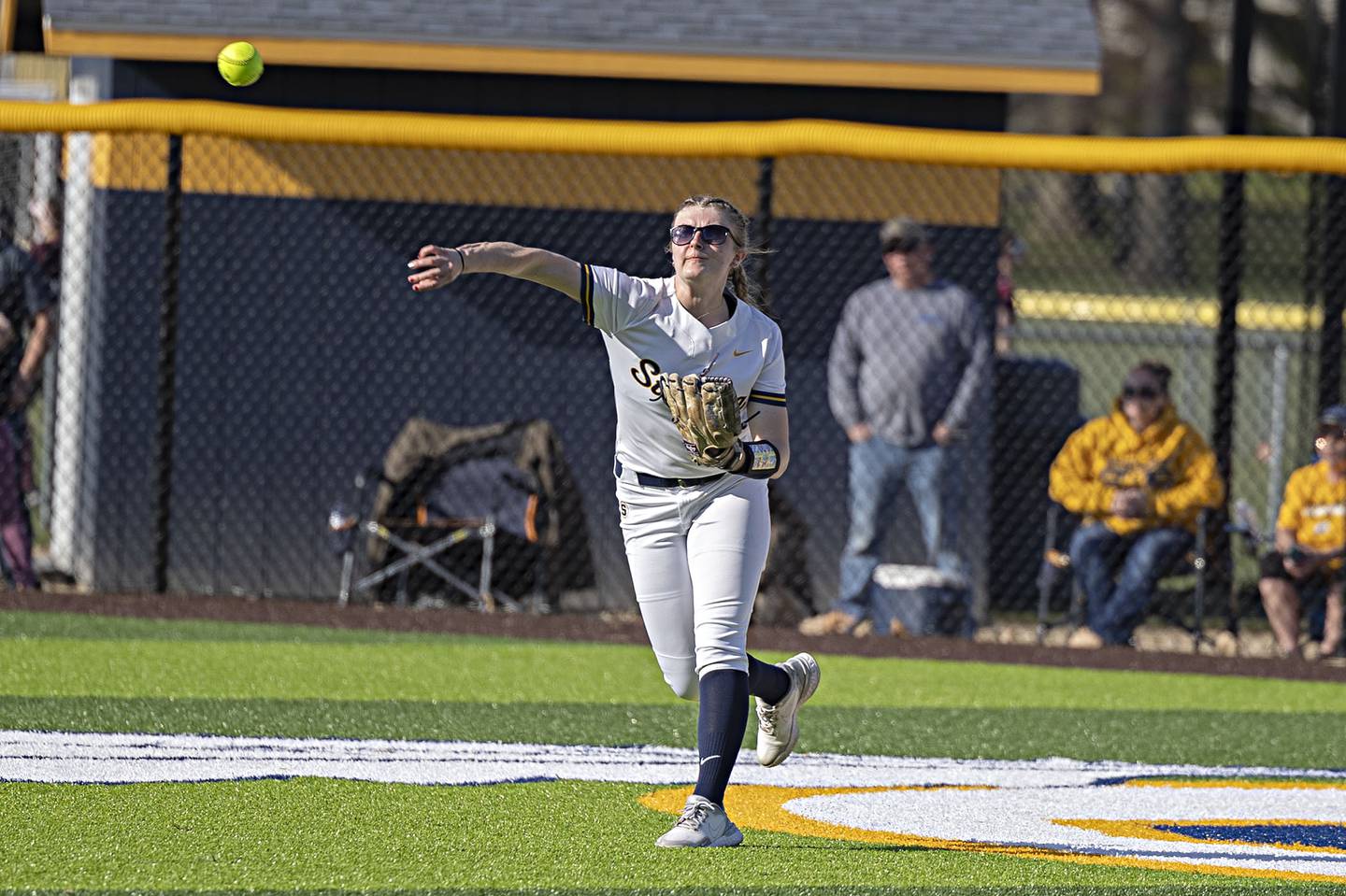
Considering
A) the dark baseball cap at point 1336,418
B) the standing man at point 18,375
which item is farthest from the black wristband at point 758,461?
the standing man at point 18,375

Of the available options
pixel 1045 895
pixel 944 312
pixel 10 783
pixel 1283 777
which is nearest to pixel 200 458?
pixel 944 312

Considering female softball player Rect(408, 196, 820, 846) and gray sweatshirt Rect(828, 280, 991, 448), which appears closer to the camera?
female softball player Rect(408, 196, 820, 846)

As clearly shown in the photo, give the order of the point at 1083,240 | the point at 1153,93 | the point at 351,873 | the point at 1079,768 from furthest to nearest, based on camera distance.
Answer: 1. the point at 1153,93
2. the point at 1083,240
3. the point at 1079,768
4. the point at 351,873

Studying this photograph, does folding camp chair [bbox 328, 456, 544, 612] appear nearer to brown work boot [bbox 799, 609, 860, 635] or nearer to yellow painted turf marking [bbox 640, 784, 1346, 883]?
brown work boot [bbox 799, 609, 860, 635]

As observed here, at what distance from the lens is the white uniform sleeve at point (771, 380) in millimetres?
A: 5363

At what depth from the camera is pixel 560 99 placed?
1145 centimetres

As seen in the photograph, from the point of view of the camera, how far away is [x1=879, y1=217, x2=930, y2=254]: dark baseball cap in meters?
10.1

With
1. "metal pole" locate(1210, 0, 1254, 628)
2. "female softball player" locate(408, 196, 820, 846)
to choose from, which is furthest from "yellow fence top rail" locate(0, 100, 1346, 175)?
"female softball player" locate(408, 196, 820, 846)

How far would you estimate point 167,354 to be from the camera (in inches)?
399

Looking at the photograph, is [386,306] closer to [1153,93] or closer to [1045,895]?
[1045,895]

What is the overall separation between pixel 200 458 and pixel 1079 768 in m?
5.57

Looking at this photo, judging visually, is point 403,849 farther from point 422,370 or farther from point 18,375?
point 422,370

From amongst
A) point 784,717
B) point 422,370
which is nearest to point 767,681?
point 784,717

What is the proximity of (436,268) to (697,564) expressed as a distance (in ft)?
3.33
